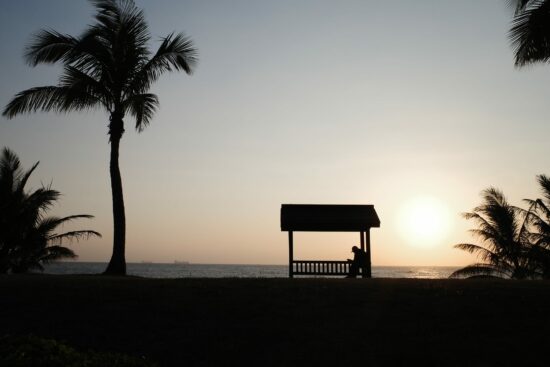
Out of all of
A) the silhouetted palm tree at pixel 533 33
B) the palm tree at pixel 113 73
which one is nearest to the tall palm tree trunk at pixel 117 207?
the palm tree at pixel 113 73

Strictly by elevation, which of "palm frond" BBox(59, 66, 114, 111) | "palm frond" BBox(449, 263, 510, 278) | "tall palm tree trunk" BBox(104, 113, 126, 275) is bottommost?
"palm frond" BBox(449, 263, 510, 278)

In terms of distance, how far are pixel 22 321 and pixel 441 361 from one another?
27.1ft

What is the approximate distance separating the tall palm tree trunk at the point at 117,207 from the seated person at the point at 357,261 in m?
9.31

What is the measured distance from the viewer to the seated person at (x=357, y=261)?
23391 mm

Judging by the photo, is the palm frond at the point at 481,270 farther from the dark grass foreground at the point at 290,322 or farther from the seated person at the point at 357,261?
the dark grass foreground at the point at 290,322

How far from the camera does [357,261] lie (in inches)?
930

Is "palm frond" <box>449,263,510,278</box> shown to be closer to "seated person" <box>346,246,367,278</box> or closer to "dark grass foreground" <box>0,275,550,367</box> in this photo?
"seated person" <box>346,246,367,278</box>

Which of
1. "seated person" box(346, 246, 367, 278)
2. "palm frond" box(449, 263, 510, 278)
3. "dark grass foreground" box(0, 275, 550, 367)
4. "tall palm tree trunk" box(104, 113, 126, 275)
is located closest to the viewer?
"dark grass foreground" box(0, 275, 550, 367)

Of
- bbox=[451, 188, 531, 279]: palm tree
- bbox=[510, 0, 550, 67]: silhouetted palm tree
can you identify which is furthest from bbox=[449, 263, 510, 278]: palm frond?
bbox=[510, 0, 550, 67]: silhouetted palm tree

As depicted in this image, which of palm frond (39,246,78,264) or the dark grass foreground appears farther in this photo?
palm frond (39,246,78,264)

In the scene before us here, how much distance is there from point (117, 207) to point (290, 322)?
12499 millimetres

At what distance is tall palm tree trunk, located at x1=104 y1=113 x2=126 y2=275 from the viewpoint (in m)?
21.7

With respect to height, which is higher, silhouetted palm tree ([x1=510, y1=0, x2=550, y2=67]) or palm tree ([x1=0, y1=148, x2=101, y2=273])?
silhouetted palm tree ([x1=510, y1=0, x2=550, y2=67])

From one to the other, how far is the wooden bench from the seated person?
0.39 meters
